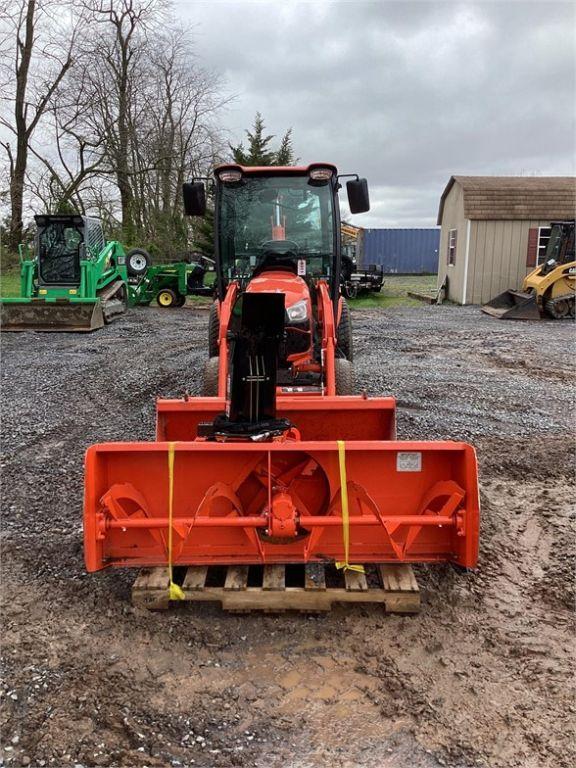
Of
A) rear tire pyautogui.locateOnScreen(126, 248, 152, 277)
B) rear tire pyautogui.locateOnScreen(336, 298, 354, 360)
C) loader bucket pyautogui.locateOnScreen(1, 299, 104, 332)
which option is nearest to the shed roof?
rear tire pyautogui.locateOnScreen(126, 248, 152, 277)

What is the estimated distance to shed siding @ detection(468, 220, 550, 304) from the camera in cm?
1811

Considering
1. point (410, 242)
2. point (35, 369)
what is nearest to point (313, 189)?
point (35, 369)

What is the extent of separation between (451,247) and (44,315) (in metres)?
13.3

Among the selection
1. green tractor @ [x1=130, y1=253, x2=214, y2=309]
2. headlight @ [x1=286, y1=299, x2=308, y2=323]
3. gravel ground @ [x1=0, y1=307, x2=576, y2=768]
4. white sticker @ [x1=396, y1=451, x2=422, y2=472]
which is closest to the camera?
gravel ground @ [x1=0, y1=307, x2=576, y2=768]

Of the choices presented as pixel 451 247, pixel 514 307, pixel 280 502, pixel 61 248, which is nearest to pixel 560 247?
pixel 514 307

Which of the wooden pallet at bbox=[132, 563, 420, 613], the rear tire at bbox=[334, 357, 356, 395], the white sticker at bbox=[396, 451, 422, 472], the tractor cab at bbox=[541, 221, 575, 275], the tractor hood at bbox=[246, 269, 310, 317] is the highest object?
the tractor cab at bbox=[541, 221, 575, 275]

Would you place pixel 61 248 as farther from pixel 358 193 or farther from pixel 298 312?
pixel 298 312

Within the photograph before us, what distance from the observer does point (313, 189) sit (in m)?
5.54

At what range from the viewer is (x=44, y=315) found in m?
12.5

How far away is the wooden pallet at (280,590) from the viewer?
2865 mm

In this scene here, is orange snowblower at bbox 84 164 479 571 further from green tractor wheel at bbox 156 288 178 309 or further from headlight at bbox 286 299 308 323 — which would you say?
green tractor wheel at bbox 156 288 178 309

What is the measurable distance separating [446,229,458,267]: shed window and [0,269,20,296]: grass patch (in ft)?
44.2

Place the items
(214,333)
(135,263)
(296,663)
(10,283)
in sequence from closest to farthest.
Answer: (296,663), (214,333), (135,263), (10,283)

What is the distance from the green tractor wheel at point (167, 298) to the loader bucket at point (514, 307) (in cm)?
872
